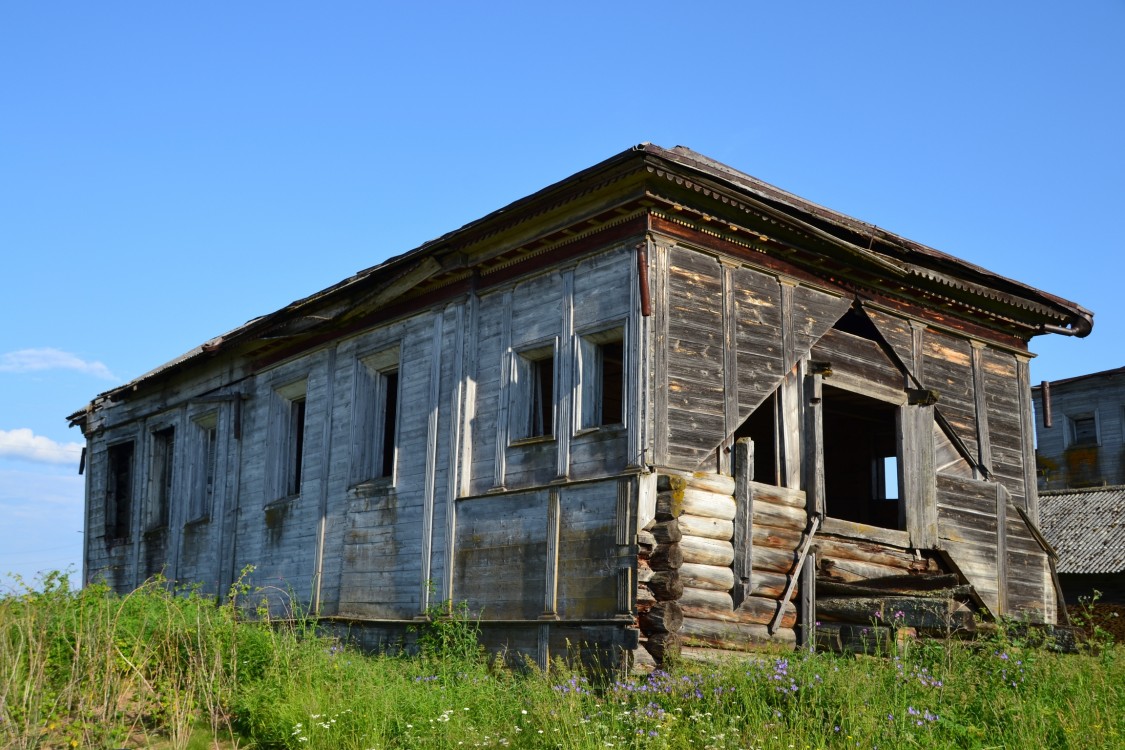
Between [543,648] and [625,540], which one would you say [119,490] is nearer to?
[543,648]

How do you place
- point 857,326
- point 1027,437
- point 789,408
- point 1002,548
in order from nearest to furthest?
point 789,408 → point 857,326 → point 1002,548 → point 1027,437

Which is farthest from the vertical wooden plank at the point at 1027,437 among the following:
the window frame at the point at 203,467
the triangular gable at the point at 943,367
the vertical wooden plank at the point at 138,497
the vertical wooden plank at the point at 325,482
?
the vertical wooden plank at the point at 138,497

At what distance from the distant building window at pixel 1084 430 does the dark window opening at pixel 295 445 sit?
85.2 ft

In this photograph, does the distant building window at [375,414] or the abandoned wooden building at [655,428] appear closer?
the abandoned wooden building at [655,428]

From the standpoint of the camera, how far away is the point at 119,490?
79.2 ft

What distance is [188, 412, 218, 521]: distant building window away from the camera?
20.4 meters

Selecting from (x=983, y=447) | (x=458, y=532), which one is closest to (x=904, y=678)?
(x=458, y=532)

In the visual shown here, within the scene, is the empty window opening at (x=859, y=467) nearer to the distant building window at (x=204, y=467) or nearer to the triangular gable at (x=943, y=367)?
the triangular gable at (x=943, y=367)

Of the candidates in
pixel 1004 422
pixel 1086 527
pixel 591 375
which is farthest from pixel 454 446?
pixel 1086 527

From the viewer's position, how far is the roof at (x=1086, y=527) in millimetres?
22109

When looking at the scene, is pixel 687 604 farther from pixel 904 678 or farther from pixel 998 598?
pixel 998 598

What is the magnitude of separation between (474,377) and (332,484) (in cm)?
372

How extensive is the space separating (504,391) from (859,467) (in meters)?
7.29

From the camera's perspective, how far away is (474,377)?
1449cm
